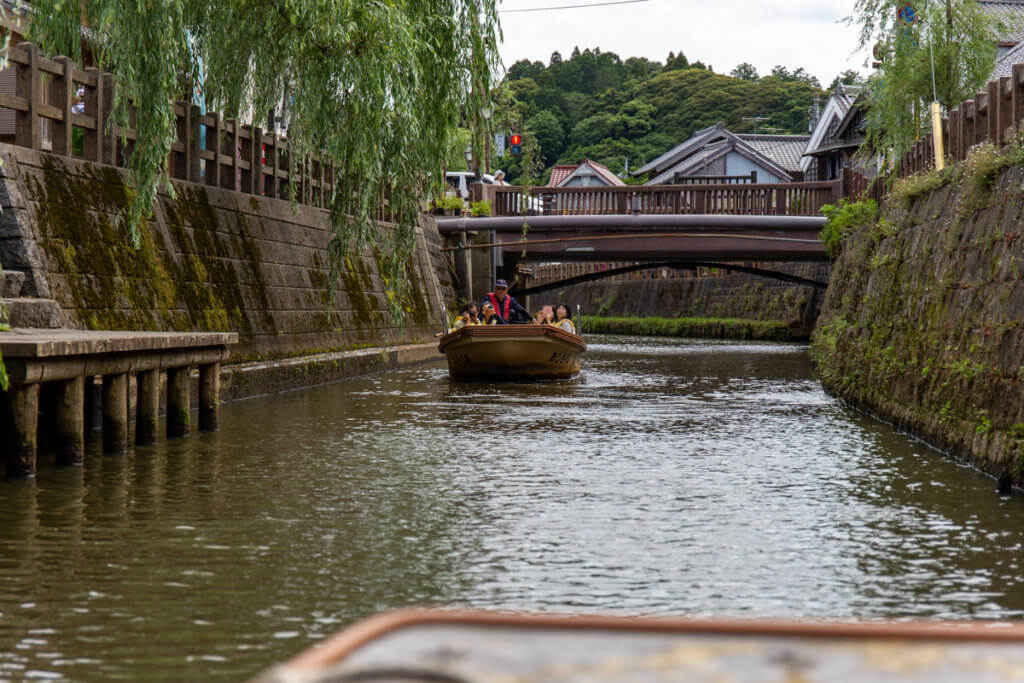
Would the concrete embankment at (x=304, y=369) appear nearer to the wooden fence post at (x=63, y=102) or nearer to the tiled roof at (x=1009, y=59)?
the wooden fence post at (x=63, y=102)

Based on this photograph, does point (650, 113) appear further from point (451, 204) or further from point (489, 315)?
point (489, 315)

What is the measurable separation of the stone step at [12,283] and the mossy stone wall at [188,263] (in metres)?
0.21

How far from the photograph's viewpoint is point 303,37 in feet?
46.4

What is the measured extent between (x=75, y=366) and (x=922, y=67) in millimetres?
17906

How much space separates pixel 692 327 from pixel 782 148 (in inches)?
847

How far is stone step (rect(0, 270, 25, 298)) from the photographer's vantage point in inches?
419

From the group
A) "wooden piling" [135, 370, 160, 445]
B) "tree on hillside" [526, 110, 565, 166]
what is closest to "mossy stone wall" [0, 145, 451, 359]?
"wooden piling" [135, 370, 160, 445]

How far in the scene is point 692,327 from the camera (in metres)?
47.3

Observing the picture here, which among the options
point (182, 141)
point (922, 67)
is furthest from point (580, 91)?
point (182, 141)

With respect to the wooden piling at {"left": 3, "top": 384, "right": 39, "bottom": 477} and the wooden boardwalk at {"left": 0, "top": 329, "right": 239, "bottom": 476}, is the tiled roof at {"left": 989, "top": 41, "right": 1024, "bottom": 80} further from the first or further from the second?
the wooden piling at {"left": 3, "top": 384, "right": 39, "bottom": 477}

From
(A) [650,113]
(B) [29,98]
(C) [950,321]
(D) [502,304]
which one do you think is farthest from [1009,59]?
(A) [650,113]

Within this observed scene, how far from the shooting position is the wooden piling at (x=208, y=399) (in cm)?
1145

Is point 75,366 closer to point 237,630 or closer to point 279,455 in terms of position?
point 279,455

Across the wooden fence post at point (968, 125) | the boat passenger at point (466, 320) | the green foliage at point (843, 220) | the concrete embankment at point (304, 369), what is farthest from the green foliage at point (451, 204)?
the wooden fence post at point (968, 125)
